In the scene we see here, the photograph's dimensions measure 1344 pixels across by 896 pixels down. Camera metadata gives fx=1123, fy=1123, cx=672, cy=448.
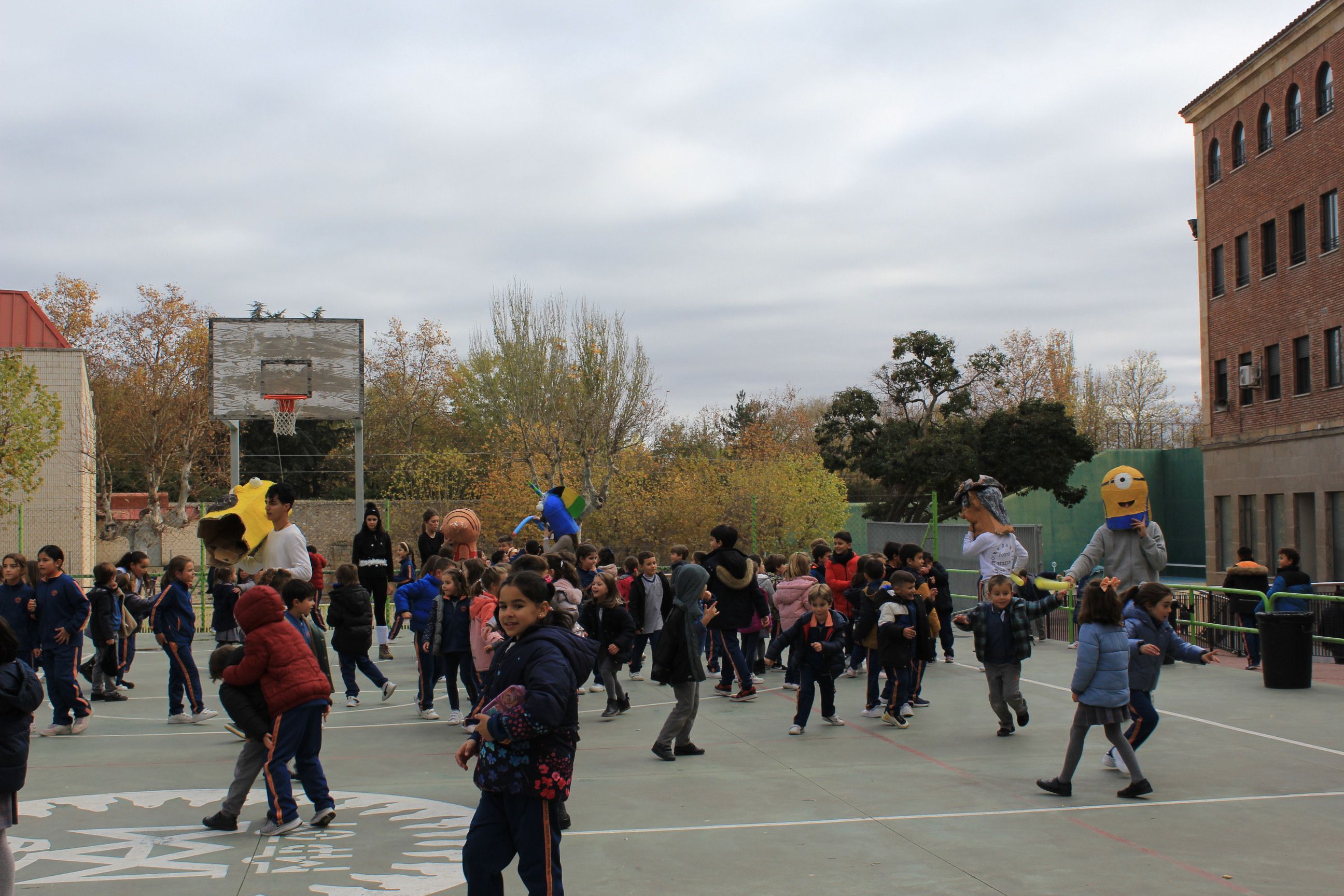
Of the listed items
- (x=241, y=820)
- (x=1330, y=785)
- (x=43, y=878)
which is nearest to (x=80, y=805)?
(x=241, y=820)

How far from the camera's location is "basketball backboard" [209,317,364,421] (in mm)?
22297

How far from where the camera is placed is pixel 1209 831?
21.5 ft

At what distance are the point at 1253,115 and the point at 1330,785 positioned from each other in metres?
27.2

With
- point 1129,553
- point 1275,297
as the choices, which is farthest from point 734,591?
point 1275,297

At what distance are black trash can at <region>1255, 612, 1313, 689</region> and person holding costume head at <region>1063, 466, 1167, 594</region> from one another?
2.40 meters

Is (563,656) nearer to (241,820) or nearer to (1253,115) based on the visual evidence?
(241,820)

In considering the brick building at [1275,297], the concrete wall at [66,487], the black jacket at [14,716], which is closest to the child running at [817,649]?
the black jacket at [14,716]

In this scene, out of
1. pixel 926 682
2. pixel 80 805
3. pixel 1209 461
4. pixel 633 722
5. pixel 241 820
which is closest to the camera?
pixel 241 820

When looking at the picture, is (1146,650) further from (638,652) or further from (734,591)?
(638,652)

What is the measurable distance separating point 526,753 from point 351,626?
7.94 m

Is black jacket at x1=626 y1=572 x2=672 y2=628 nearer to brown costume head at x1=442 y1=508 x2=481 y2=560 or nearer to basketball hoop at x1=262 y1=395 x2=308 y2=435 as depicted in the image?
brown costume head at x1=442 y1=508 x2=481 y2=560

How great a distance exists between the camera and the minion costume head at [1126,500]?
35.4 ft

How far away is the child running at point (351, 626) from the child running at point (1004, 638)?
630 cm

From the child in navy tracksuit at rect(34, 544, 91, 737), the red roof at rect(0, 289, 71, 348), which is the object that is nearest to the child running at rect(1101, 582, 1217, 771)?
the child in navy tracksuit at rect(34, 544, 91, 737)
